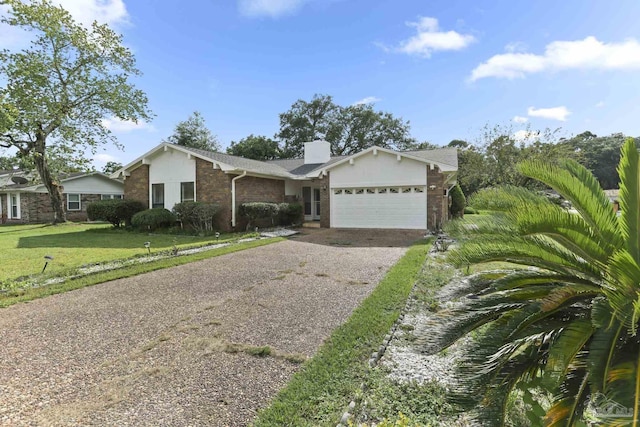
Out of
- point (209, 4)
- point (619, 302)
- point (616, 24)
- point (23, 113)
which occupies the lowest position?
point (619, 302)

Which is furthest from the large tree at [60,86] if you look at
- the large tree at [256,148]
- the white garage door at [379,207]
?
the white garage door at [379,207]

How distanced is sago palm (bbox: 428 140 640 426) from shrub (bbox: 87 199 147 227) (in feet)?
60.3

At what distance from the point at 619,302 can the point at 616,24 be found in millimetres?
8434

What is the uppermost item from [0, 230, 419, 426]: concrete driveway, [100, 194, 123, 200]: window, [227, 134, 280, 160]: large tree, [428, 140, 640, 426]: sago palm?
[227, 134, 280, 160]: large tree

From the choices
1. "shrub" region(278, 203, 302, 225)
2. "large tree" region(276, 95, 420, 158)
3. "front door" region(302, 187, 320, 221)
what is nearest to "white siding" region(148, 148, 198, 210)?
"shrub" region(278, 203, 302, 225)

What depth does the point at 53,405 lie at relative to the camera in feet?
9.97

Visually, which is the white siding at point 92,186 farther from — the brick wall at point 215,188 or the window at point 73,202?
the brick wall at point 215,188

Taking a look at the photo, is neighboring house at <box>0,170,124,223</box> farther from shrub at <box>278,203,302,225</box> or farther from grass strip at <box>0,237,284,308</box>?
grass strip at <box>0,237,284,308</box>

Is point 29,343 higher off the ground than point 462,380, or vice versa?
point 462,380

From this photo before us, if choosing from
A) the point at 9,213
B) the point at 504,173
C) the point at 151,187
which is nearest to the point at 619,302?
the point at 151,187

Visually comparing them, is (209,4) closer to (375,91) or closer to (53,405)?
(53,405)

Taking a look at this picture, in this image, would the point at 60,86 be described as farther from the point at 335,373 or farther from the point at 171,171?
the point at 335,373

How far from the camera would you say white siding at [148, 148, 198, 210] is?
16750 millimetres

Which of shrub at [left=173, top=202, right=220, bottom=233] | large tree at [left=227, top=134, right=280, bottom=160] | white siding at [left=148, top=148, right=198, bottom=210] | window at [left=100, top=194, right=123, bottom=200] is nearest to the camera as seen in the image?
shrub at [left=173, top=202, right=220, bottom=233]
